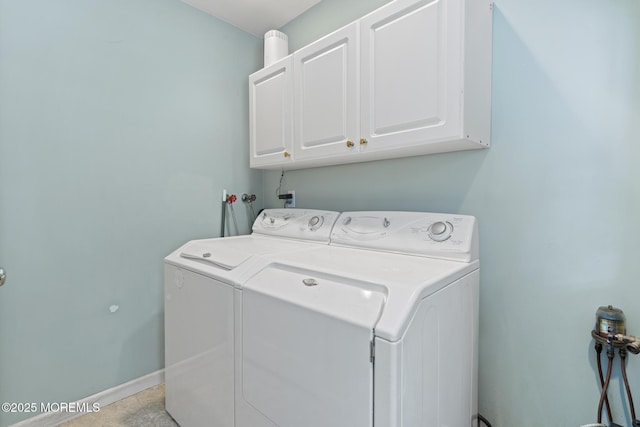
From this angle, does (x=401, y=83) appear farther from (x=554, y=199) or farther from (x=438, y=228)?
(x=554, y=199)

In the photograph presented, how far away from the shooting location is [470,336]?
1.19 metres

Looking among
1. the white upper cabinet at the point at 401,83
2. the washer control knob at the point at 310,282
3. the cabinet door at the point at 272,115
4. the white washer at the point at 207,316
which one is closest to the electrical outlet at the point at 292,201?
the cabinet door at the point at 272,115

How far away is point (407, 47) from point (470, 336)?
1228 millimetres

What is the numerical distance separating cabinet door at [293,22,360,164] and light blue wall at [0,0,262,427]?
796mm

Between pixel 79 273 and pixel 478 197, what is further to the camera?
pixel 79 273

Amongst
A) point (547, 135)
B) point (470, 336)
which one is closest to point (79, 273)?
point (470, 336)

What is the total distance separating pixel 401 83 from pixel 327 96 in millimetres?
431

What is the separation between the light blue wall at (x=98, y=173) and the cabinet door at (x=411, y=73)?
128 cm

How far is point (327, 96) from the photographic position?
62.3 inches

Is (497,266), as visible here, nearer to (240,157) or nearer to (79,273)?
(240,157)

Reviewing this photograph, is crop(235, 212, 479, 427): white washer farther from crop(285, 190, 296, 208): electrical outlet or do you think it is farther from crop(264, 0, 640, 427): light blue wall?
crop(285, 190, 296, 208): electrical outlet

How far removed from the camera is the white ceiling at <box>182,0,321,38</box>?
2014mm

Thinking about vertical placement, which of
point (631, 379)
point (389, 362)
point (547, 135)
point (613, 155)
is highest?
point (547, 135)

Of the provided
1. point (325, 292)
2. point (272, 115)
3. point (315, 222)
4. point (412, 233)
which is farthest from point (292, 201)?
point (325, 292)
